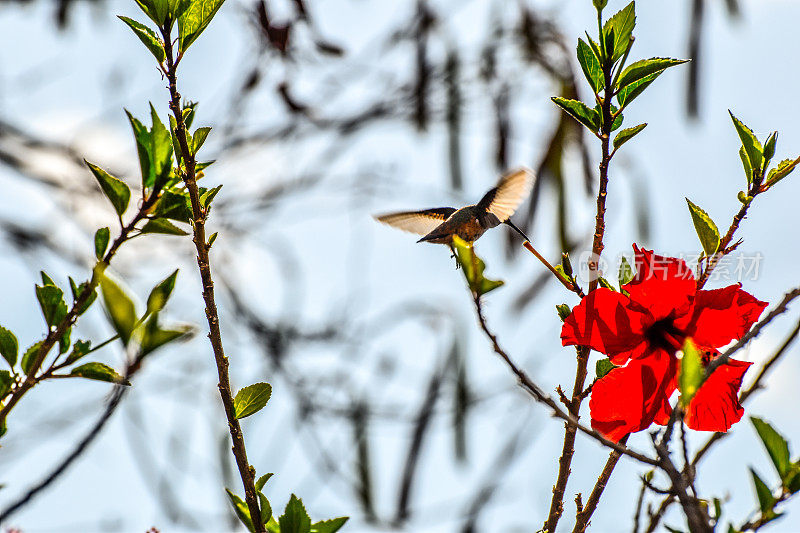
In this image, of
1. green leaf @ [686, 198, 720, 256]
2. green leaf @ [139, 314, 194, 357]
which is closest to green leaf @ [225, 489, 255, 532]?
green leaf @ [139, 314, 194, 357]

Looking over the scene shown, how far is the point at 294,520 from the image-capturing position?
479mm

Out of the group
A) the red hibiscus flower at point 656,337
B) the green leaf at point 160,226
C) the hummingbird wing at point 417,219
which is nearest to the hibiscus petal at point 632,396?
the red hibiscus flower at point 656,337

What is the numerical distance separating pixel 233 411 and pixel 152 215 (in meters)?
0.15

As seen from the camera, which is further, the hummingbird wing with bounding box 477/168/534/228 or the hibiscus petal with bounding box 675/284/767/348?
the hummingbird wing with bounding box 477/168/534/228

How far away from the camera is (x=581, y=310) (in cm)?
53

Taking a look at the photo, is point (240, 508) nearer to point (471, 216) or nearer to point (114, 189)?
point (114, 189)

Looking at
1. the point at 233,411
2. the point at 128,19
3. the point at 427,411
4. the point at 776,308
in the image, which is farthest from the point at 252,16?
the point at 776,308

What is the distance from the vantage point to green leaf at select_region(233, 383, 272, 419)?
49 cm

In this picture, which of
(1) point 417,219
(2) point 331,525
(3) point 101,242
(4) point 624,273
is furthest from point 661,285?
(1) point 417,219

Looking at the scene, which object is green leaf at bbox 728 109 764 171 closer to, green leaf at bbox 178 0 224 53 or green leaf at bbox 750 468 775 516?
green leaf at bbox 750 468 775 516

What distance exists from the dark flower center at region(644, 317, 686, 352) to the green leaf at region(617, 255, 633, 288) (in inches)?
1.9

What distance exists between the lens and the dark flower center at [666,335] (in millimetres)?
620

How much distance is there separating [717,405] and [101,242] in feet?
1.47

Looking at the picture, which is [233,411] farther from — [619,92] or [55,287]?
[619,92]
